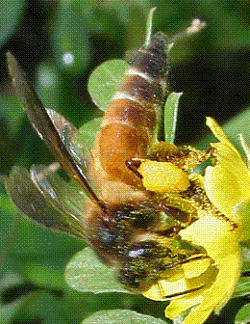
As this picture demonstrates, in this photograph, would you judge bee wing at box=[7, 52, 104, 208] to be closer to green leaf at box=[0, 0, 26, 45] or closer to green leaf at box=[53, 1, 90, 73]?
green leaf at box=[0, 0, 26, 45]

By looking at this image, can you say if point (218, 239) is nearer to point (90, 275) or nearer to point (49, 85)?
point (90, 275)

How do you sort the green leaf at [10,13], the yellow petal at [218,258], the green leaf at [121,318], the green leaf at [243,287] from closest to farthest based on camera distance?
the yellow petal at [218,258]
the green leaf at [243,287]
the green leaf at [121,318]
the green leaf at [10,13]

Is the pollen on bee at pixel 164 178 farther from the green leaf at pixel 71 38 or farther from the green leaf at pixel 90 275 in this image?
the green leaf at pixel 71 38

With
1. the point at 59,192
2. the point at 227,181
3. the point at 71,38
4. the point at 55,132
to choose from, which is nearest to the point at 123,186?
the point at 59,192

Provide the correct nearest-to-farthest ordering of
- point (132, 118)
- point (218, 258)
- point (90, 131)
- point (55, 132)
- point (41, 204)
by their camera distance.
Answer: point (218, 258) → point (55, 132) → point (41, 204) → point (132, 118) → point (90, 131)

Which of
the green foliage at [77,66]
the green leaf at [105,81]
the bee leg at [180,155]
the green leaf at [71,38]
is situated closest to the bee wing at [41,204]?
the bee leg at [180,155]

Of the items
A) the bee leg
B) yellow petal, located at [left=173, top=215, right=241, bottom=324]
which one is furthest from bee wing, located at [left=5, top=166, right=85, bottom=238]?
yellow petal, located at [left=173, top=215, right=241, bottom=324]

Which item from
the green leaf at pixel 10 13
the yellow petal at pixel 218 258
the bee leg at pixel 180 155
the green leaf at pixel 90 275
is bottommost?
the green leaf at pixel 90 275
